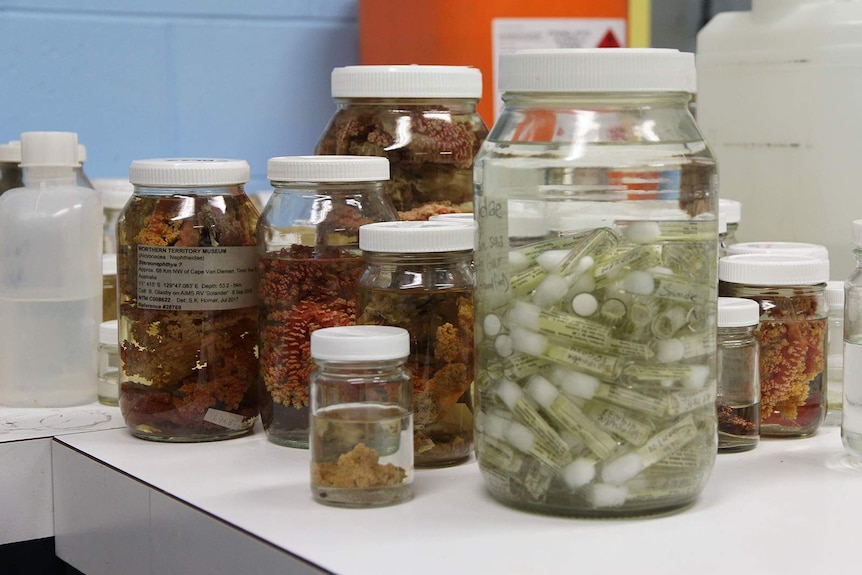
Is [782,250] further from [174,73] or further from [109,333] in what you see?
[174,73]

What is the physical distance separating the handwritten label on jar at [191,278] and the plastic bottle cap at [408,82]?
0.51ft

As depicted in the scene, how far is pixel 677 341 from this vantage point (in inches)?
25.8

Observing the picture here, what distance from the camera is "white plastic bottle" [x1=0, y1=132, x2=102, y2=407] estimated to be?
962mm

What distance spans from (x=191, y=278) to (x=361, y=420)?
0.20 metres

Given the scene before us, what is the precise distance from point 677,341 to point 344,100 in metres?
0.38

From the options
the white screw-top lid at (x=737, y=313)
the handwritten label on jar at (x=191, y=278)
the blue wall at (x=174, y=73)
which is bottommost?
the white screw-top lid at (x=737, y=313)

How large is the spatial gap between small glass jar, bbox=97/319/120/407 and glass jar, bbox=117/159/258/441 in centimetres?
10

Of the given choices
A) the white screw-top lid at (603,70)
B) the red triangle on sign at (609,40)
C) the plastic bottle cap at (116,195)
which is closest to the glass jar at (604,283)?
the white screw-top lid at (603,70)

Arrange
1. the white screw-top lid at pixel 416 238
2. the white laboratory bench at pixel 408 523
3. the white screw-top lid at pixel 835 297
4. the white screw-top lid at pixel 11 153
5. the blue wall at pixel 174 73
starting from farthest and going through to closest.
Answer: the blue wall at pixel 174 73
the white screw-top lid at pixel 11 153
the white screw-top lid at pixel 835 297
the white screw-top lid at pixel 416 238
the white laboratory bench at pixel 408 523

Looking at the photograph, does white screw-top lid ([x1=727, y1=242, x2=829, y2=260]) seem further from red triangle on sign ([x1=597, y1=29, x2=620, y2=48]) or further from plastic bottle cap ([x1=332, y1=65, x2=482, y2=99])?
red triangle on sign ([x1=597, y1=29, x2=620, y2=48])

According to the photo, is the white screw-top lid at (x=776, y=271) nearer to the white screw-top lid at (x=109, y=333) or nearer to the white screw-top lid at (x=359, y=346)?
the white screw-top lid at (x=359, y=346)

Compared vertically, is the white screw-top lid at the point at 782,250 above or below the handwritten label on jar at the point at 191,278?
above

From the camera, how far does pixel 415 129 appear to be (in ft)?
Answer: 2.98

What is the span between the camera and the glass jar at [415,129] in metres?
0.90
